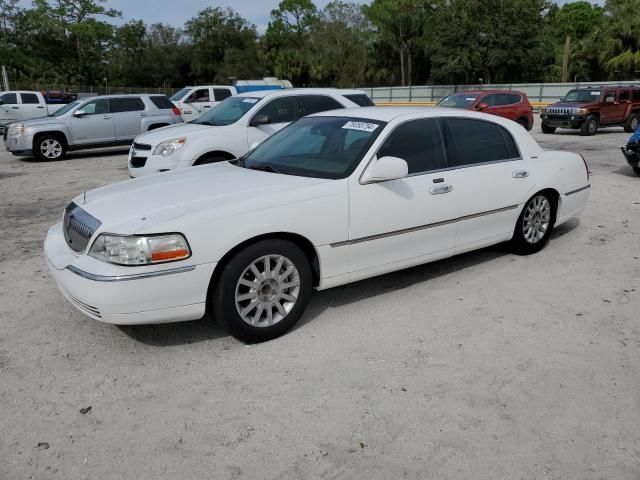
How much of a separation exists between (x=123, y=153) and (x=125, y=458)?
14408 millimetres

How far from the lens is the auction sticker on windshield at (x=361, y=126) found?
445cm

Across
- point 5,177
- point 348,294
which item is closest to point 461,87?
point 5,177

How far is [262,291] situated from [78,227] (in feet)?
4.33

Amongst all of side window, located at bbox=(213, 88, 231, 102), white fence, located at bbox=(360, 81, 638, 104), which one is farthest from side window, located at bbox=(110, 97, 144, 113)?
white fence, located at bbox=(360, 81, 638, 104)

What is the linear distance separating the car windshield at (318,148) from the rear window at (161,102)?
10.9m

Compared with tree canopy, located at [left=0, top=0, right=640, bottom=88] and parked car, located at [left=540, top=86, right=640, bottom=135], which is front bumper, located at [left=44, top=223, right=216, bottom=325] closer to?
parked car, located at [left=540, top=86, right=640, bottom=135]

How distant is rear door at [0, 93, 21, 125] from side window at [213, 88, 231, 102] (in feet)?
23.5

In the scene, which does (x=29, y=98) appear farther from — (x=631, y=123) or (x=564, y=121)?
(x=631, y=123)

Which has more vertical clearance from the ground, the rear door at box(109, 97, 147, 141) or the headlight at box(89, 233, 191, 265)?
the rear door at box(109, 97, 147, 141)

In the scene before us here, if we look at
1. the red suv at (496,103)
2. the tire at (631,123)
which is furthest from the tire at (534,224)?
the tire at (631,123)

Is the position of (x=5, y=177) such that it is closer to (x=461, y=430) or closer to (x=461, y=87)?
(x=461, y=430)

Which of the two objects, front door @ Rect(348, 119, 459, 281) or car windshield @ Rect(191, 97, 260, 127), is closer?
front door @ Rect(348, 119, 459, 281)

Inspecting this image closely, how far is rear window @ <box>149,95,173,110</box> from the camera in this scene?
1495cm

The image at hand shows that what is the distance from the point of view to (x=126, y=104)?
14.5m
